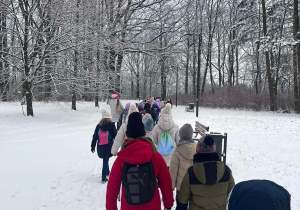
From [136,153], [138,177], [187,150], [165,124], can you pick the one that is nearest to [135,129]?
[136,153]

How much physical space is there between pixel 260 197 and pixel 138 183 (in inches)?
47.6

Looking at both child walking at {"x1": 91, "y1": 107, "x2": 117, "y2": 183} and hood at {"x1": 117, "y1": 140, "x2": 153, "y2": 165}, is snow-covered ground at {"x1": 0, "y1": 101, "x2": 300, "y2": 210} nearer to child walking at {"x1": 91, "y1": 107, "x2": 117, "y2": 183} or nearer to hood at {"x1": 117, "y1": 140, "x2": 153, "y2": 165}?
child walking at {"x1": 91, "y1": 107, "x2": 117, "y2": 183}

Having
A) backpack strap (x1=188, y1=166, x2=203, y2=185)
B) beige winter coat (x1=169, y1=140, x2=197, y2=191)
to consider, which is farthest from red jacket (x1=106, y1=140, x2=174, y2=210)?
beige winter coat (x1=169, y1=140, x2=197, y2=191)

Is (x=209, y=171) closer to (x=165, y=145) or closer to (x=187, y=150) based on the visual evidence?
(x=187, y=150)

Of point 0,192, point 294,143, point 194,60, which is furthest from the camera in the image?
point 194,60

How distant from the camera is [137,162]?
2.38 metres

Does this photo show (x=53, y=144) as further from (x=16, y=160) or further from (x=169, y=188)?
(x=169, y=188)

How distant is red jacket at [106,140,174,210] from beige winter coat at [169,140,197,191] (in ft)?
2.94

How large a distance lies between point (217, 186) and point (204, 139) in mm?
522

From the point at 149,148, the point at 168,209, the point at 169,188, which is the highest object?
the point at 149,148

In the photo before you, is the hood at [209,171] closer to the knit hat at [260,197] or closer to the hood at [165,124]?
the knit hat at [260,197]

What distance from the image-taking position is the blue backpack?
465 centimetres

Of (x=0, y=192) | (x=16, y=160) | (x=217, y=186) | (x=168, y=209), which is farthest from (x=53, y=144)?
(x=217, y=186)

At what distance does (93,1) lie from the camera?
622 inches
